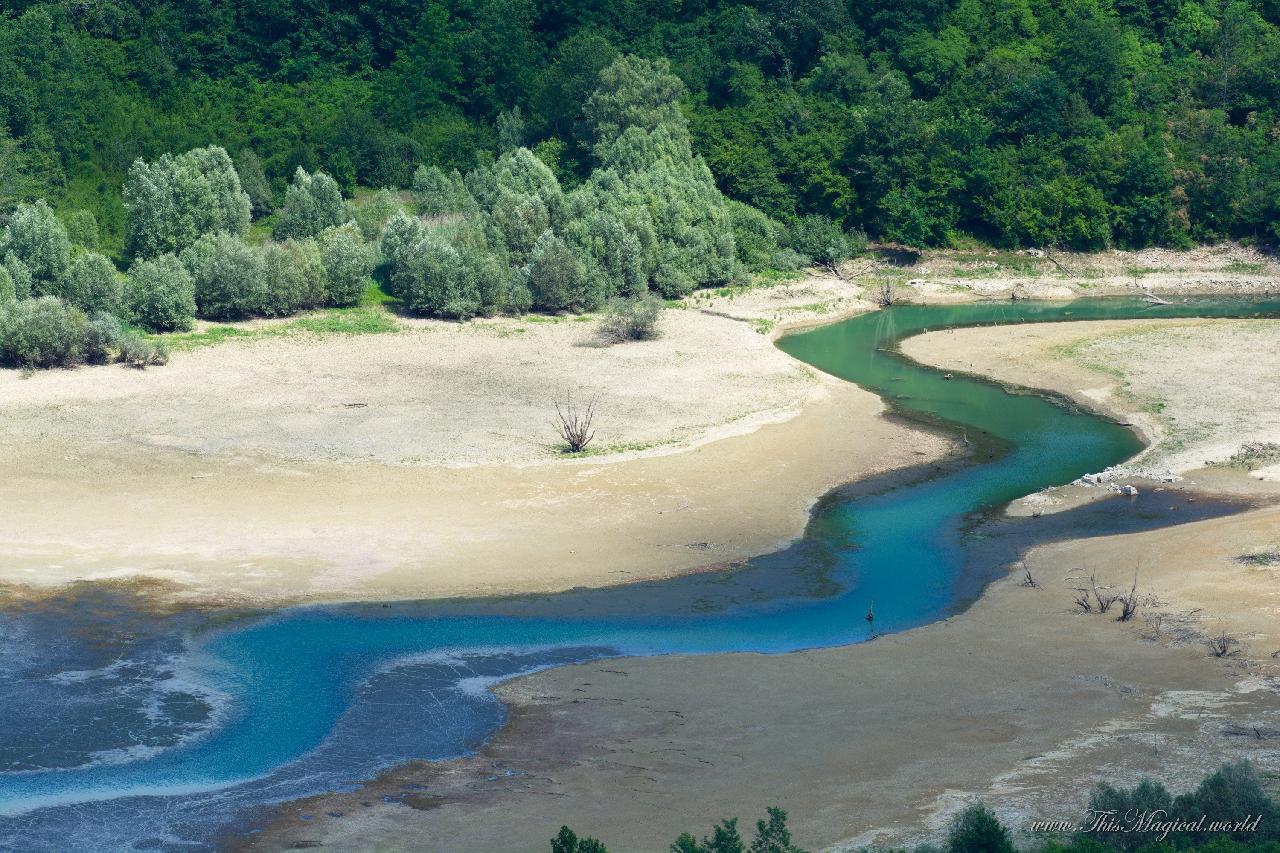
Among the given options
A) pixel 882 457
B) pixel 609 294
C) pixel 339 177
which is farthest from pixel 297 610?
pixel 339 177

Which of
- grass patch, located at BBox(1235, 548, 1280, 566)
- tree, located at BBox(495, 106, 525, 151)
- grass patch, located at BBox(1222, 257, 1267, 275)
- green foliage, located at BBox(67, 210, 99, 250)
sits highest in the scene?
tree, located at BBox(495, 106, 525, 151)

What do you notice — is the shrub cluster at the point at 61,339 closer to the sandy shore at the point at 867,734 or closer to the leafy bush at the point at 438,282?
the leafy bush at the point at 438,282

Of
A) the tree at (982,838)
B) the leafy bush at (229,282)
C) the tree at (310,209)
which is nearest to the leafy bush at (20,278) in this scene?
the leafy bush at (229,282)

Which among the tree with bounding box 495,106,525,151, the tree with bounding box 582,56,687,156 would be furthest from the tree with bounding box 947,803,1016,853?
the tree with bounding box 495,106,525,151

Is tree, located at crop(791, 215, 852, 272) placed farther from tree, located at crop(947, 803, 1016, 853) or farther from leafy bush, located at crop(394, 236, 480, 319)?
tree, located at crop(947, 803, 1016, 853)

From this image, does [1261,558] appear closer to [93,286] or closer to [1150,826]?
[1150,826]

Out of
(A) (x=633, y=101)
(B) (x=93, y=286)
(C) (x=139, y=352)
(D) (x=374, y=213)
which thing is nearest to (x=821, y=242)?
(A) (x=633, y=101)
